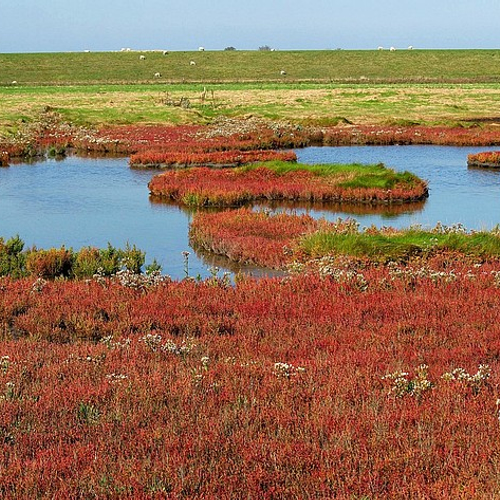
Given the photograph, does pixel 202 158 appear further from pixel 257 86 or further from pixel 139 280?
pixel 257 86

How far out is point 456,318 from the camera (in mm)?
10961

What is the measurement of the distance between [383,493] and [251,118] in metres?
56.2

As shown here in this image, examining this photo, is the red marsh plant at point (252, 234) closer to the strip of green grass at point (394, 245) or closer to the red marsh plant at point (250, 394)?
the strip of green grass at point (394, 245)

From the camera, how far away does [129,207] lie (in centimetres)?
2797

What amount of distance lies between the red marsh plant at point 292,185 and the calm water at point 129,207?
959 mm

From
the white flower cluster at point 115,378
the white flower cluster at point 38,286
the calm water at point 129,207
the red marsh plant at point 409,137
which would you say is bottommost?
the calm water at point 129,207

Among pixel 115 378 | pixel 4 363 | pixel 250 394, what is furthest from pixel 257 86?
pixel 250 394

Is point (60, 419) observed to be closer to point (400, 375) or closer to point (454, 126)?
point (400, 375)

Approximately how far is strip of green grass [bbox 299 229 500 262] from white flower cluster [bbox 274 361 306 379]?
8560 millimetres

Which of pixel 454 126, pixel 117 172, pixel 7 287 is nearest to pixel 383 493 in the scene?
pixel 7 287

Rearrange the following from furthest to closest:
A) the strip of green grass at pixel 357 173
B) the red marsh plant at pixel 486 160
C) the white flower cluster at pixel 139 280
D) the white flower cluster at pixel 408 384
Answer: the red marsh plant at pixel 486 160
the strip of green grass at pixel 357 173
the white flower cluster at pixel 139 280
the white flower cluster at pixel 408 384

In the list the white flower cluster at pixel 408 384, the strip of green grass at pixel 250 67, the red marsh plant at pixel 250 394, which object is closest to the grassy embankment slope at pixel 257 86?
the strip of green grass at pixel 250 67

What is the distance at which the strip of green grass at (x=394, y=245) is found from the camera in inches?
669

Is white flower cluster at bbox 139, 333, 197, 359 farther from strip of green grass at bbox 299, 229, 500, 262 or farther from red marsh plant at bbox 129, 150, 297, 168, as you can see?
red marsh plant at bbox 129, 150, 297, 168
